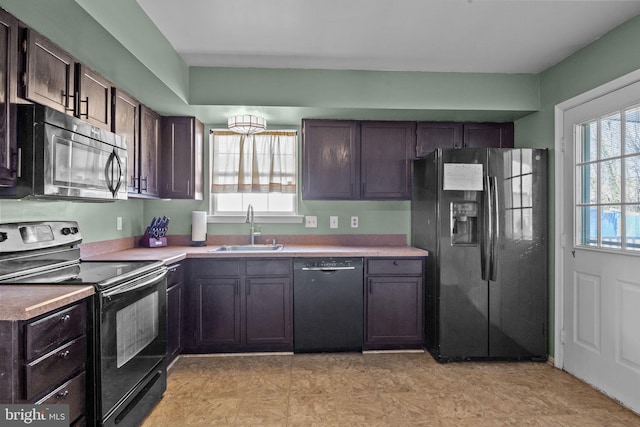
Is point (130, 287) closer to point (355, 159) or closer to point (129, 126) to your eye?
point (129, 126)

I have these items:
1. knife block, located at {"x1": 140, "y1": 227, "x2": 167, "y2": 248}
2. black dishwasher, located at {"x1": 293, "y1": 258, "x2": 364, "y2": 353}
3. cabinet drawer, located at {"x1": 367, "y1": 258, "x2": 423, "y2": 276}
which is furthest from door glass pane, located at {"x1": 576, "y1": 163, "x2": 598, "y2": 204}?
knife block, located at {"x1": 140, "y1": 227, "x2": 167, "y2": 248}

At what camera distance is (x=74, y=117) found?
6.51 feet

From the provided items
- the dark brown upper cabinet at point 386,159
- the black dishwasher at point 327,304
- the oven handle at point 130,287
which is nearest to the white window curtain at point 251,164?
the dark brown upper cabinet at point 386,159

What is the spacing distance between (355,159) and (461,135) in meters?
1.03

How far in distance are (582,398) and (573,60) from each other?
240 cm

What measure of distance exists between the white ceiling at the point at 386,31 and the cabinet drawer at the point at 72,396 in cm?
204

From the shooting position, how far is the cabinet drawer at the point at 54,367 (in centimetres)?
139

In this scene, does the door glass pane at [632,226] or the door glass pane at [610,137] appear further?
the door glass pane at [610,137]

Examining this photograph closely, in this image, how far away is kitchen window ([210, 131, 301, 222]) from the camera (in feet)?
12.5

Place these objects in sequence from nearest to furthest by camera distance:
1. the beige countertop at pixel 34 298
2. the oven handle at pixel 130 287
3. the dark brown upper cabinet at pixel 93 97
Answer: the beige countertop at pixel 34 298 → the oven handle at pixel 130 287 → the dark brown upper cabinet at pixel 93 97

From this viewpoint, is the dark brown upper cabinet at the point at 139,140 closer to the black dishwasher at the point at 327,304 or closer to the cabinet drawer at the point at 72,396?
the black dishwasher at the point at 327,304

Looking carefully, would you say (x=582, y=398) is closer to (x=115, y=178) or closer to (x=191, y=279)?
(x=191, y=279)

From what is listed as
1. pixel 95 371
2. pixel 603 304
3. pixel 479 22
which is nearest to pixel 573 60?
pixel 479 22

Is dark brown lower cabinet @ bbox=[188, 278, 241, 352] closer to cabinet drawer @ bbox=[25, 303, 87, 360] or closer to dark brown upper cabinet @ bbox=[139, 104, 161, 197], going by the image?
dark brown upper cabinet @ bbox=[139, 104, 161, 197]
